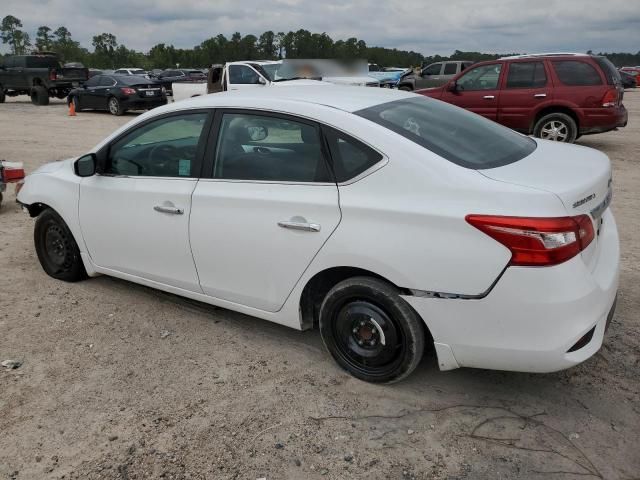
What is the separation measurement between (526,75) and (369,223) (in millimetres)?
9487

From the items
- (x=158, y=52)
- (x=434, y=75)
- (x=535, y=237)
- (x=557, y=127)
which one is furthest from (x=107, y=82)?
(x=158, y=52)

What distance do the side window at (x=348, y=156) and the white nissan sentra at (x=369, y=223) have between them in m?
0.01

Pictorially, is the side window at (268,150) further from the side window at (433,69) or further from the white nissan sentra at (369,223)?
the side window at (433,69)

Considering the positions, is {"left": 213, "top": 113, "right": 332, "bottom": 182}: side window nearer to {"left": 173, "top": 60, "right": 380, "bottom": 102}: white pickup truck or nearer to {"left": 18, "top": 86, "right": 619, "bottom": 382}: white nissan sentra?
{"left": 18, "top": 86, "right": 619, "bottom": 382}: white nissan sentra

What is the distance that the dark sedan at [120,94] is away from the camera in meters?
18.4

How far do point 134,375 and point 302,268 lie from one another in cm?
123

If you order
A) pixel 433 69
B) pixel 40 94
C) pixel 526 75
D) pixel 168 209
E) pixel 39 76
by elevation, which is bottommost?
pixel 40 94

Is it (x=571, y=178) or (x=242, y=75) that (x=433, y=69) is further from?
(x=571, y=178)

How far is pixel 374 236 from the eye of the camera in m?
2.82

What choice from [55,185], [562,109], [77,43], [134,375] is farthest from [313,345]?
[77,43]

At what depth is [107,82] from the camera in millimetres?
19188

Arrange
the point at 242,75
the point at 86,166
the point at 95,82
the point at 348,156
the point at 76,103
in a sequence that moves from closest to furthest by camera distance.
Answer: the point at 348,156 → the point at 86,166 → the point at 242,75 → the point at 95,82 → the point at 76,103

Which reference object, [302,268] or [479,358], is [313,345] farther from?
[479,358]

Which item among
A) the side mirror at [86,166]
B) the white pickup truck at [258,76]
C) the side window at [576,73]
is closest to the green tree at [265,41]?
the white pickup truck at [258,76]
